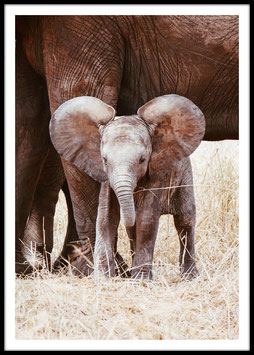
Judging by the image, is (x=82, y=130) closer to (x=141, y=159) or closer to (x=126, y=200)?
(x=141, y=159)

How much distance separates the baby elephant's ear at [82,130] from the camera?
12.3 feet

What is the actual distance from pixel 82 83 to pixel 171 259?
1.35m

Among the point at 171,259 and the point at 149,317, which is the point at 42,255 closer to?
the point at 171,259

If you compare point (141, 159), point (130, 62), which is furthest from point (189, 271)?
point (130, 62)

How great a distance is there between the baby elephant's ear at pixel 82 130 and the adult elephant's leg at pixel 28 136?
0.62 meters

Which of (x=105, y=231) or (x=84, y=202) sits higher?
(x=84, y=202)

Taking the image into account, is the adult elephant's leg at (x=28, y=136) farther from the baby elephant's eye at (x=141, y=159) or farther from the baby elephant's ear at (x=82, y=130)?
the baby elephant's eye at (x=141, y=159)

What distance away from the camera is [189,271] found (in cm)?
423

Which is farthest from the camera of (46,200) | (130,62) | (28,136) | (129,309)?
(46,200)

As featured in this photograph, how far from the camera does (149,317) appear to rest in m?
3.32

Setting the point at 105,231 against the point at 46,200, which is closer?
the point at 105,231

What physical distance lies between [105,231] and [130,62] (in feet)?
2.70

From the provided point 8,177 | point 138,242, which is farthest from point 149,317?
point 8,177

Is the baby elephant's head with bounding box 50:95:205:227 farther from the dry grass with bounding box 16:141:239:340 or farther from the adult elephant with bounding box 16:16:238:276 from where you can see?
the dry grass with bounding box 16:141:239:340
